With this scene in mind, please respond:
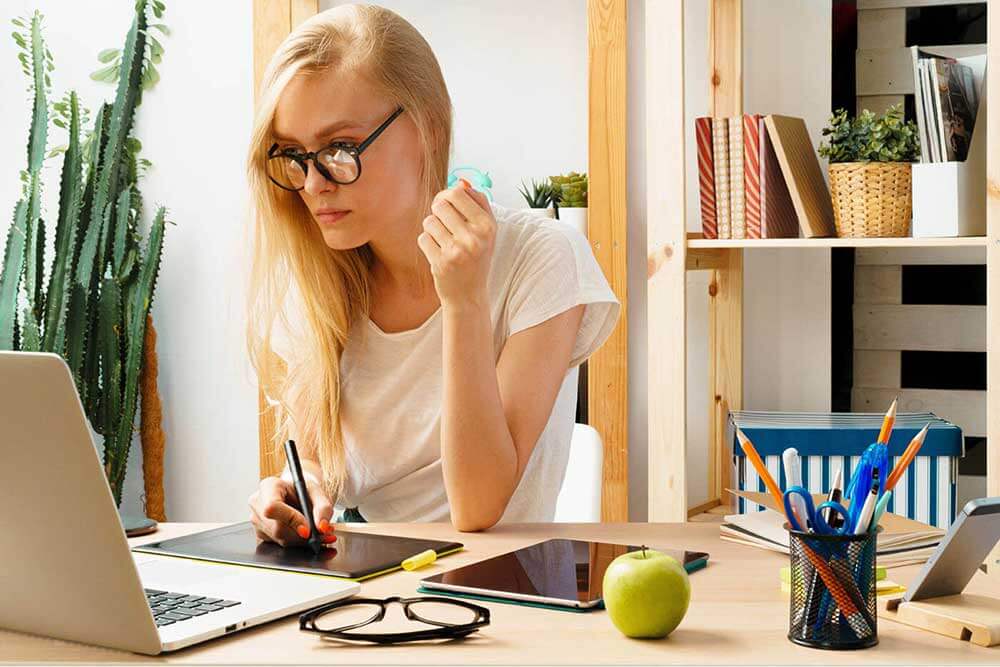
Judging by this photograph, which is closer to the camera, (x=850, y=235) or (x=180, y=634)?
(x=180, y=634)

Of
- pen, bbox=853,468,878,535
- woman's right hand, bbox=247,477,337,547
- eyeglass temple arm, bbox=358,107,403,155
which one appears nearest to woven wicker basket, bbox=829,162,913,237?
eyeglass temple arm, bbox=358,107,403,155

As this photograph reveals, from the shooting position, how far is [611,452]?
2.63 meters

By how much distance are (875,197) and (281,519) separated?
1374 mm

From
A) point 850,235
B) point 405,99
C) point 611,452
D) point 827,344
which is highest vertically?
point 405,99

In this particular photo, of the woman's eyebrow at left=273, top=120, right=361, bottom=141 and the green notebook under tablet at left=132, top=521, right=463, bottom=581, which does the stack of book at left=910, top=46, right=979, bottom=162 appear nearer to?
the woman's eyebrow at left=273, top=120, right=361, bottom=141

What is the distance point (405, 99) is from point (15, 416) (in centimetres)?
88

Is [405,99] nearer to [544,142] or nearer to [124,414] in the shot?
[544,142]

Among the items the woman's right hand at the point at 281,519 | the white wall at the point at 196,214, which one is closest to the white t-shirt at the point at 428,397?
the woman's right hand at the point at 281,519

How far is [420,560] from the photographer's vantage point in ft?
3.98

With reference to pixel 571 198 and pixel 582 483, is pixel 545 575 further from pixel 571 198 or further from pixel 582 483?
pixel 571 198

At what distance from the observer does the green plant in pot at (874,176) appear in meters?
2.21

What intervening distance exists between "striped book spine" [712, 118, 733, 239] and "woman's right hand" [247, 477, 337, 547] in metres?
1.25

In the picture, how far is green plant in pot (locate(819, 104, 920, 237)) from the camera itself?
2213 millimetres

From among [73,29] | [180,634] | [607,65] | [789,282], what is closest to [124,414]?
[73,29]
